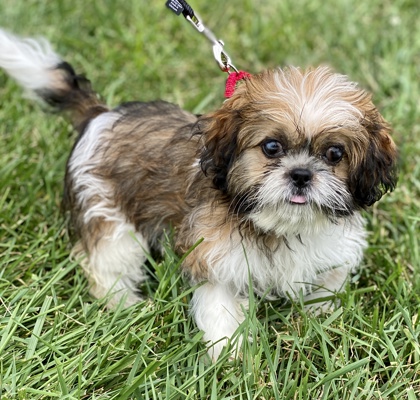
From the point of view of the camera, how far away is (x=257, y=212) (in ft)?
10.4

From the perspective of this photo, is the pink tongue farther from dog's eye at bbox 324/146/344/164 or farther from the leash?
the leash

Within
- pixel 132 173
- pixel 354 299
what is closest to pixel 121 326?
pixel 132 173

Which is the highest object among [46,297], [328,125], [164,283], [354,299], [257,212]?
[328,125]

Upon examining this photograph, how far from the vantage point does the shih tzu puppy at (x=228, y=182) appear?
3068 millimetres

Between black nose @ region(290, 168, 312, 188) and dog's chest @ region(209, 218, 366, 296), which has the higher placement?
black nose @ region(290, 168, 312, 188)

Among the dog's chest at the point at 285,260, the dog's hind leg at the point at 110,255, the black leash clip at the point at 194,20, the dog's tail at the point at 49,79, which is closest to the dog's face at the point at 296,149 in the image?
the dog's chest at the point at 285,260

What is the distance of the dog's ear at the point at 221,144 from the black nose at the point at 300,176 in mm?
307

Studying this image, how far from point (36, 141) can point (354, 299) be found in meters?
2.59

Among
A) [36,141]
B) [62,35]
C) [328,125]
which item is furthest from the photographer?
[62,35]

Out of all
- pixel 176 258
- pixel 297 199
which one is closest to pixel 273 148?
pixel 297 199

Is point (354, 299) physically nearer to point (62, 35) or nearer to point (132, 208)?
point (132, 208)

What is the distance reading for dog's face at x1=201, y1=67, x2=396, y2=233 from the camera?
3027 millimetres

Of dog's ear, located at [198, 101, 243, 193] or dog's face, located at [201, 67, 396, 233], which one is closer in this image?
dog's face, located at [201, 67, 396, 233]

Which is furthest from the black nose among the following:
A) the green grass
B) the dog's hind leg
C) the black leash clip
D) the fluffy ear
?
the dog's hind leg
